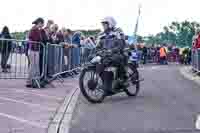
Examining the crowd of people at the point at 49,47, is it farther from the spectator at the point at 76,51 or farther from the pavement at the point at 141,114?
the pavement at the point at 141,114

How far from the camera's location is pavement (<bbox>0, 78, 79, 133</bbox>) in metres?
8.08

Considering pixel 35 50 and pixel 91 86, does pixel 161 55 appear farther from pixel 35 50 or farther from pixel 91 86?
pixel 91 86

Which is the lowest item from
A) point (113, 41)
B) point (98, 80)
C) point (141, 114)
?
point (141, 114)

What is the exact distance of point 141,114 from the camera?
30.7ft

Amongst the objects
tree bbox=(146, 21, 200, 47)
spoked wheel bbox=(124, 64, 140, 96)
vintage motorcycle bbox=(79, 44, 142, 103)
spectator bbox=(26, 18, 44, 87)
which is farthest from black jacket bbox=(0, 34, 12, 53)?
tree bbox=(146, 21, 200, 47)

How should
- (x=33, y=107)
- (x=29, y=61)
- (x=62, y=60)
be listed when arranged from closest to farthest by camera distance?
(x=33, y=107) → (x=29, y=61) → (x=62, y=60)

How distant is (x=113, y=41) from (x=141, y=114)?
8.41 feet

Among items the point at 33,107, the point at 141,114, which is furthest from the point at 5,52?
the point at 141,114

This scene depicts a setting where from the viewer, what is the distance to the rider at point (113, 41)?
1151 cm

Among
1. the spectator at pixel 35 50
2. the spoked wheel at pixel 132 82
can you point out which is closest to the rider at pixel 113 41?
the spoked wheel at pixel 132 82

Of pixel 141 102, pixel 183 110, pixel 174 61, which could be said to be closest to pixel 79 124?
pixel 183 110

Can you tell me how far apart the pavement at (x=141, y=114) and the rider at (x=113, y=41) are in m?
0.78

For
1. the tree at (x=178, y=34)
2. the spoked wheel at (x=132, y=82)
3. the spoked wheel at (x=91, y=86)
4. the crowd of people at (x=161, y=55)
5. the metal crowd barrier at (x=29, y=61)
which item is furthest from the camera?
the tree at (x=178, y=34)

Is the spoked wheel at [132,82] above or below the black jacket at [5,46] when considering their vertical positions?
below
